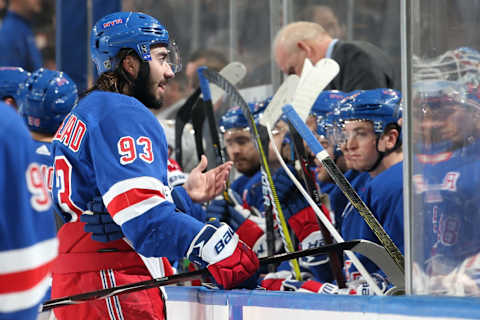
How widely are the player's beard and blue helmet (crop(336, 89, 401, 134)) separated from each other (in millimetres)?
1108

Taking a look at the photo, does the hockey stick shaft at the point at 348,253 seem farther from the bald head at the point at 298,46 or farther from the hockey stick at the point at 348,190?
the bald head at the point at 298,46

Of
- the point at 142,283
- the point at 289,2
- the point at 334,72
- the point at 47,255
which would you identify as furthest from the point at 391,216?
the point at 289,2

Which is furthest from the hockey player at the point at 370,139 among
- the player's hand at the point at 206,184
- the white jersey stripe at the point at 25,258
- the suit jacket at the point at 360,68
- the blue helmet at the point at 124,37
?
the white jersey stripe at the point at 25,258

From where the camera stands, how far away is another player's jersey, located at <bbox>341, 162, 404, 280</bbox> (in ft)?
9.65

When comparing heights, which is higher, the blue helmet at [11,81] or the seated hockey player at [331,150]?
the blue helmet at [11,81]

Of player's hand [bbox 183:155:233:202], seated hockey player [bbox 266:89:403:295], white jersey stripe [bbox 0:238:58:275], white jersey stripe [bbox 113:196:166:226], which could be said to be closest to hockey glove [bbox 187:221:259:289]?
white jersey stripe [bbox 113:196:166:226]

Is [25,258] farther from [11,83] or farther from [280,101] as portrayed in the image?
[11,83]

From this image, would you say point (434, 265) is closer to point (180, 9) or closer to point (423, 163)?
point (423, 163)

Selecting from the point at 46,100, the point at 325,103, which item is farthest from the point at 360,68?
the point at 46,100

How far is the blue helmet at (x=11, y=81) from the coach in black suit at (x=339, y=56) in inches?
51.3

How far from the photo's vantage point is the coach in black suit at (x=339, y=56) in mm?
4191

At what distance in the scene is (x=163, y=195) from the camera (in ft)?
6.72

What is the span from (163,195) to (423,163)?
636 mm

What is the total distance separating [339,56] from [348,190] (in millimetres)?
→ 1686
